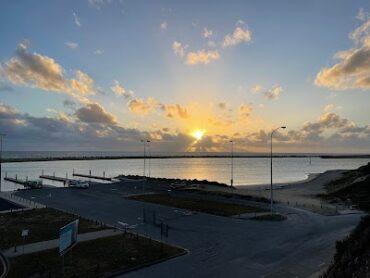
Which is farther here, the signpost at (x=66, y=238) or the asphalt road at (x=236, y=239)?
the asphalt road at (x=236, y=239)

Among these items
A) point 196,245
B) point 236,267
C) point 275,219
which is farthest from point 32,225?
point 275,219

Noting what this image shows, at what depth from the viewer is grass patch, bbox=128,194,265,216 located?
47025 millimetres

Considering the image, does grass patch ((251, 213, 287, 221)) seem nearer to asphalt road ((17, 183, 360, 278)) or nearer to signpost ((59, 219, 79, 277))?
asphalt road ((17, 183, 360, 278))

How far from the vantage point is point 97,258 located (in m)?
27.0

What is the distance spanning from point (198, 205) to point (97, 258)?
26367 mm

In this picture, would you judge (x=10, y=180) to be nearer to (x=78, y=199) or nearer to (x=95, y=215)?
(x=78, y=199)

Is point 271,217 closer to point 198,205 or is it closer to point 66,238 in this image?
point 198,205

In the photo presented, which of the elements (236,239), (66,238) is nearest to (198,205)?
(236,239)

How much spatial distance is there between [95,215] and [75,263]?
19533 millimetres

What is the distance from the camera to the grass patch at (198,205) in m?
47.0

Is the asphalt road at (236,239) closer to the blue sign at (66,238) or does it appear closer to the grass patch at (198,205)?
the grass patch at (198,205)

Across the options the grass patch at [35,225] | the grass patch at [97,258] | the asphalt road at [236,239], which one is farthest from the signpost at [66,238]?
the grass patch at [35,225]

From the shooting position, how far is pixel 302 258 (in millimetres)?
26469

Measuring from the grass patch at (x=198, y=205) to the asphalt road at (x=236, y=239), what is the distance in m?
2.45
